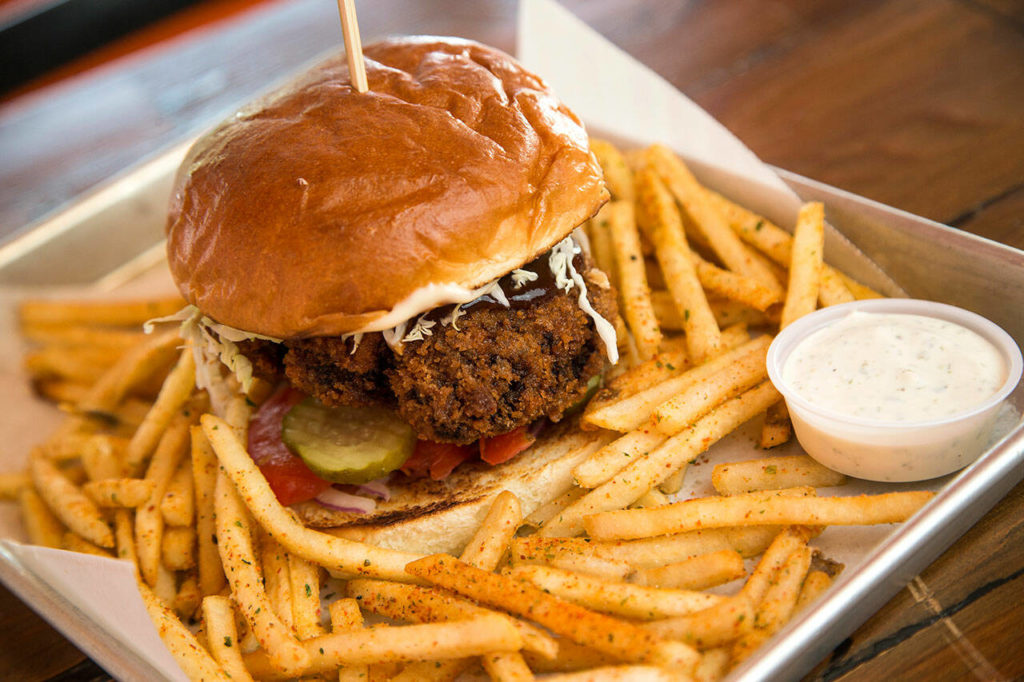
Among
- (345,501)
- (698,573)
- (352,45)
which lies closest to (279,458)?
(345,501)

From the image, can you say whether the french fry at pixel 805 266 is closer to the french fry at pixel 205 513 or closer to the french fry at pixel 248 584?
the french fry at pixel 248 584

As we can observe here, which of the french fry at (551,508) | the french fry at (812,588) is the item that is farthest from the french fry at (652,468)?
the french fry at (812,588)

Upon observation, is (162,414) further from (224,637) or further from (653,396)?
(653,396)

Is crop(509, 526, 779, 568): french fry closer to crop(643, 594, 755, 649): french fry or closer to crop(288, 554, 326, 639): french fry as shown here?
crop(643, 594, 755, 649): french fry

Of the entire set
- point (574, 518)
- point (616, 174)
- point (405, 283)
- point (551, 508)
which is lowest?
point (551, 508)

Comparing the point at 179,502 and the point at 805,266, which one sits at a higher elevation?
the point at 805,266

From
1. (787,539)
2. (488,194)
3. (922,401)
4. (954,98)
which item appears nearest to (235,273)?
(488,194)

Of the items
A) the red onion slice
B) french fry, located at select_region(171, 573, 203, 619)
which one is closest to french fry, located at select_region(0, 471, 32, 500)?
french fry, located at select_region(171, 573, 203, 619)

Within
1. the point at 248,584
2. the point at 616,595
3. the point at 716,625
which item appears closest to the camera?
the point at 716,625
